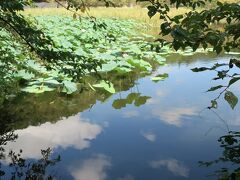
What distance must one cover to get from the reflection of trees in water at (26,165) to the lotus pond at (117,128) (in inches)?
0.4

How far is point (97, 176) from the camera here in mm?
4461

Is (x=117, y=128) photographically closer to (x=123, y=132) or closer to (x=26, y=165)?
(x=123, y=132)

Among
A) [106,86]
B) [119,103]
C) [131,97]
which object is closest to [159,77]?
[131,97]

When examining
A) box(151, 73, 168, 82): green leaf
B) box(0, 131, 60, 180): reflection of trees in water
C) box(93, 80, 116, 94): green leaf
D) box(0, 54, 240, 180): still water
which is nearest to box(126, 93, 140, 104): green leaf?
box(0, 54, 240, 180): still water

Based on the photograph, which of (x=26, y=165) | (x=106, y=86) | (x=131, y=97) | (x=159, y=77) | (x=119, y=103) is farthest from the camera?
(x=159, y=77)

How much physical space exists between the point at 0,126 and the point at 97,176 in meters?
2.21

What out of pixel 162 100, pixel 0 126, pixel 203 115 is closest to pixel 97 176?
pixel 0 126

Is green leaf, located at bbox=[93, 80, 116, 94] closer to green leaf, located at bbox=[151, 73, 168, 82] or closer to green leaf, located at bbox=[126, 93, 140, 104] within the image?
green leaf, located at bbox=[126, 93, 140, 104]

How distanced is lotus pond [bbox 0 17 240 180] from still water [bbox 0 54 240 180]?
0.01 meters

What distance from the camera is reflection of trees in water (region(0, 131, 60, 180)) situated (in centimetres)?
423

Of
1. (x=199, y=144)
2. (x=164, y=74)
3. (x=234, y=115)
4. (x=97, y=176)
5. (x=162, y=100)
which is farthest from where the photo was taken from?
(x=164, y=74)

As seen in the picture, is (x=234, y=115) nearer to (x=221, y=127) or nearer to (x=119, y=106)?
(x=221, y=127)

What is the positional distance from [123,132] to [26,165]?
173 cm

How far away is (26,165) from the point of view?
15.0 feet
